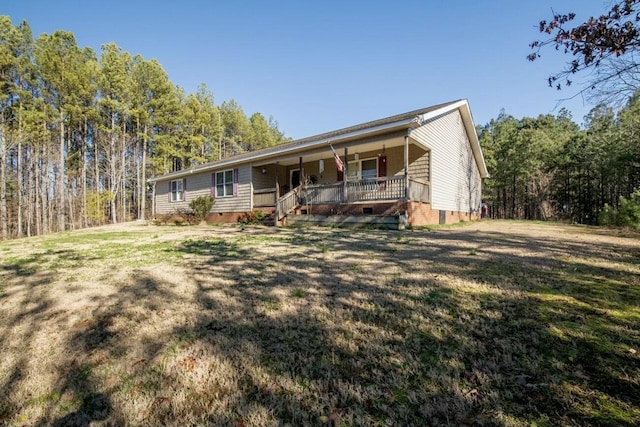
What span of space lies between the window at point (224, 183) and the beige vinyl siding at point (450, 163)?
35.5 feet

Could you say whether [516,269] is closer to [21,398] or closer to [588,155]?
[21,398]

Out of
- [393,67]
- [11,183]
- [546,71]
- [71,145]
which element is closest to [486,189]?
[393,67]

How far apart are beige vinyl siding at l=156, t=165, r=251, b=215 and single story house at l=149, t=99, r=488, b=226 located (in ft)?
0.19

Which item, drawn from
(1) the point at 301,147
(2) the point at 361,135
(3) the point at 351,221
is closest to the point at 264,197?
(1) the point at 301,147

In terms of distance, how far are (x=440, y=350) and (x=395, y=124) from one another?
927cm

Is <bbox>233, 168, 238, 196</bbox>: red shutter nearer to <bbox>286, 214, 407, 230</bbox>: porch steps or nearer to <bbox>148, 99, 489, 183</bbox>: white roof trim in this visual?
<bbox>148, 99, 489, 183</bbox>: white roof trim

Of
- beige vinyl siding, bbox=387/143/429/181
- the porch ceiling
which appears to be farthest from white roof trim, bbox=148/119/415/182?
beige vinyl siding, bbox=387/143/429/181

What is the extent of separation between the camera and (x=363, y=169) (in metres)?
14.3

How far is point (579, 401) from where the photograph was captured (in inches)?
58.0

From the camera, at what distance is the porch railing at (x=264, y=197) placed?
14.8m

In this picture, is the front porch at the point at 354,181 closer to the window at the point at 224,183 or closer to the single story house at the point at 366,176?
the single story house at the point at 366,176

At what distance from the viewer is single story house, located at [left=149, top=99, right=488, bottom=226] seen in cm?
1091

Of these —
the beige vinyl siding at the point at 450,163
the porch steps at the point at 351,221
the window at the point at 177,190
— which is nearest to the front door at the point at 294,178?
the porch steps at the point at 351,221

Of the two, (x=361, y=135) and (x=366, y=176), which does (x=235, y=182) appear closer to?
(x=366, y=176)
